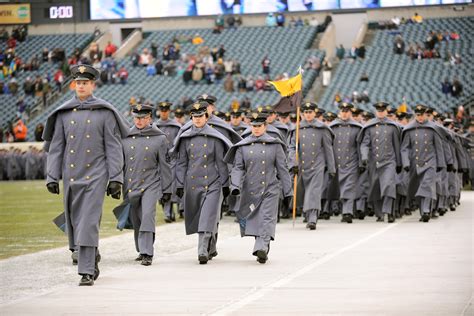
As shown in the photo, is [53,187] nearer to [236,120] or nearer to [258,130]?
[258,130]

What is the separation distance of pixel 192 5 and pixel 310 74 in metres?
12.7

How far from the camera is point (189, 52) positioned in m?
55.2

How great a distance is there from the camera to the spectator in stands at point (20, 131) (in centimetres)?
5066

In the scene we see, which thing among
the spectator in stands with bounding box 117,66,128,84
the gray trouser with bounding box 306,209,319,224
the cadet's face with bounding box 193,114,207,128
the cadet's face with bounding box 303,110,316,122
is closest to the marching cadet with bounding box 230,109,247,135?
the cadet's face with bounding box 303,110,316,122

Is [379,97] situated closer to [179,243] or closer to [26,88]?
[26,88]

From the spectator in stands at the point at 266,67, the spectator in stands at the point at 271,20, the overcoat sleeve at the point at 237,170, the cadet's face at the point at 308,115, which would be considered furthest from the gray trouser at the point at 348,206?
the spectator in stands at the point at 271,20

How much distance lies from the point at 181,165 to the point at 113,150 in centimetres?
292

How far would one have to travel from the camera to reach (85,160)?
1195cm

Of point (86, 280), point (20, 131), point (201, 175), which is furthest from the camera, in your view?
point (20, 131)

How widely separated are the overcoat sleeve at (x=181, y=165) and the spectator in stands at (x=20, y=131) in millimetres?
36525

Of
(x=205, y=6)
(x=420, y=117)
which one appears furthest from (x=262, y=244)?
(x=205, y=6)

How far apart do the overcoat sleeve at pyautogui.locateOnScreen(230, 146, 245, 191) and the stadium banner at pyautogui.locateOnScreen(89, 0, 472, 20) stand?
40938 mm

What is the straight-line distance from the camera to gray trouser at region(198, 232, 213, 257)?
45.8ft

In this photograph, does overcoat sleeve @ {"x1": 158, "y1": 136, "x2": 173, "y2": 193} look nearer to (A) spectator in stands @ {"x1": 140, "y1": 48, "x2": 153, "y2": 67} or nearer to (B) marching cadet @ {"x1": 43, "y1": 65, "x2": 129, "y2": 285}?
(B) marching cadet @ {"x1": 43, "y1": 65, "x2": 129, "y2": 285}
